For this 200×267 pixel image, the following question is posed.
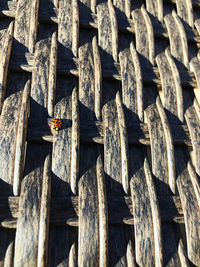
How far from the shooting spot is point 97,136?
58cm

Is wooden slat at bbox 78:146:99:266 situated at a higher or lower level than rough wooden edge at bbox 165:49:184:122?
lower

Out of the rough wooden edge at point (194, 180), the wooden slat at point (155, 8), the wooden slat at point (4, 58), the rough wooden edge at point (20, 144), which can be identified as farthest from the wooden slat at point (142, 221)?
the wooden slat at point (155, 8)

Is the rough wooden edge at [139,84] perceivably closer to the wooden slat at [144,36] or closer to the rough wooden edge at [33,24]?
the wooden slat at [144,36]

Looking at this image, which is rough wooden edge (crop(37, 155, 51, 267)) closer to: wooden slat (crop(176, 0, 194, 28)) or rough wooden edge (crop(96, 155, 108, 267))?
rough wooden edge (crop(96, 155, 108, 267))

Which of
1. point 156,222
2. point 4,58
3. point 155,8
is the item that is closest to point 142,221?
point 156,222

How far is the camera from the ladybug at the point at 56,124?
549mm

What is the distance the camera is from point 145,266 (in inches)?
19.5

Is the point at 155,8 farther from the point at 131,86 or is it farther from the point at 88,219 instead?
the point at 88,219

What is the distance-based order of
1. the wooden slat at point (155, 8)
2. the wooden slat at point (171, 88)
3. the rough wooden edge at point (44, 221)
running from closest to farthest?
the rough wooden edge at point (44, 221)
the wooden slat at point (171, 88)
the wooden slat at point (155, 8)

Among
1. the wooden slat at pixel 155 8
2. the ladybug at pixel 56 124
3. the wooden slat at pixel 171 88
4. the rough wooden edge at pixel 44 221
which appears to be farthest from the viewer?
the wooden slat at pixel 155 8

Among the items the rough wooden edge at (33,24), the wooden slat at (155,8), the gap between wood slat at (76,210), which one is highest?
the wooden slat at (155,8)

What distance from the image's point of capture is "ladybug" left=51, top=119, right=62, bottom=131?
55cm

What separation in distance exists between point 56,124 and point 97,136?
9cm

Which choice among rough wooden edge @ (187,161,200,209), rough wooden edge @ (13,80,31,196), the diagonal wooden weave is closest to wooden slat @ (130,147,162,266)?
the diagonal wooden weave
